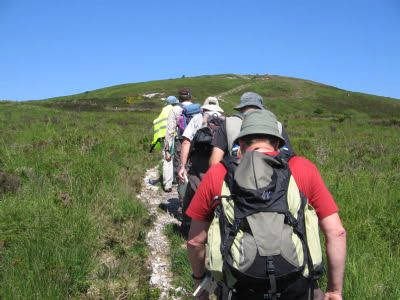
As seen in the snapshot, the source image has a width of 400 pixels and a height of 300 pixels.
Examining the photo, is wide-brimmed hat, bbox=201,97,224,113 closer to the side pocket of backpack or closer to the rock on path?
the rock on path

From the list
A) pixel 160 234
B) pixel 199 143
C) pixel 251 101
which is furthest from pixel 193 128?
pixel 251 101

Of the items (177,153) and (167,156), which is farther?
(177,153)

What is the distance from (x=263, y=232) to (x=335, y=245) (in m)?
0.67

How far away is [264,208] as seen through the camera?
2.39m

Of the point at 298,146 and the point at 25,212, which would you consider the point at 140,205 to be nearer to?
the point at 25,212

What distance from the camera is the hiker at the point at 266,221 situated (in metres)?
Result: 2.36

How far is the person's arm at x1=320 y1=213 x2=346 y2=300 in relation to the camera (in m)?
2.74

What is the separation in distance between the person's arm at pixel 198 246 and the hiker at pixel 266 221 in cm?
11

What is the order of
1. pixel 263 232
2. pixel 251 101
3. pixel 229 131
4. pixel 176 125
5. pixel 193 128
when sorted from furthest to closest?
pixel 176 125, pixel 193 128, pixel 251 101, pixel 229 131, pixel 263 232

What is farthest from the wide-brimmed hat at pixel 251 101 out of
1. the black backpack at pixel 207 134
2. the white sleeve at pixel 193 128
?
the white sleeve at pixel 193 128

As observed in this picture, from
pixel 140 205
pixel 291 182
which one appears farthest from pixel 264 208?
pixel 140 205

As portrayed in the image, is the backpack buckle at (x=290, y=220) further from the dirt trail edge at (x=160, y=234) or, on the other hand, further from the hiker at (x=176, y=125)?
the hiker at (x=176, y=125)

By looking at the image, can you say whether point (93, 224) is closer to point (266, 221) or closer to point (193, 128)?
point (193, 128)

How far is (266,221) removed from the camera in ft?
7.75
